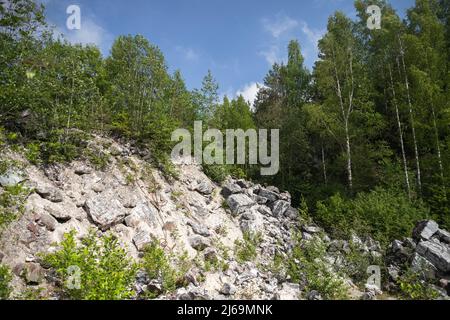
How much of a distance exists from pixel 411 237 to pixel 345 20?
15.4m

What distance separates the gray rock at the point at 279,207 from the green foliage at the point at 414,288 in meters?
5.45

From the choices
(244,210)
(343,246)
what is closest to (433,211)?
(343,246)

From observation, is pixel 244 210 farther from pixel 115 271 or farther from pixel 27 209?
pixel 27 209

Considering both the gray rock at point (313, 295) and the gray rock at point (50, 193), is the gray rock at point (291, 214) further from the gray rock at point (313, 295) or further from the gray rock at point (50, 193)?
the gray rock at point (50, 193)

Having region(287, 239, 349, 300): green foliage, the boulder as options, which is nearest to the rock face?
region(287, 239, 349, 300): green foliage

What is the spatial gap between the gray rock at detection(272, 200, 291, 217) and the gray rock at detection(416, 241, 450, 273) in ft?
18.4

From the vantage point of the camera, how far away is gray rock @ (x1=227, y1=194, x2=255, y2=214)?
41.5 feet

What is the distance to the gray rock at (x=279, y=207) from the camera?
13.4 m

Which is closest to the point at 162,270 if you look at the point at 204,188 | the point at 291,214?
the point at 204,188

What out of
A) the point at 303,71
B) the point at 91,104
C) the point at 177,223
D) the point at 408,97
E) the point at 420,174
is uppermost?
the point at 303,71

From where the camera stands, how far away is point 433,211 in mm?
13531

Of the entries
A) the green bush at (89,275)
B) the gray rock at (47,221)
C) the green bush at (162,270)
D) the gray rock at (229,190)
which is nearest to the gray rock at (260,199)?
the gray rock at (229,190)

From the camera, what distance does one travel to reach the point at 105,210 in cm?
906
